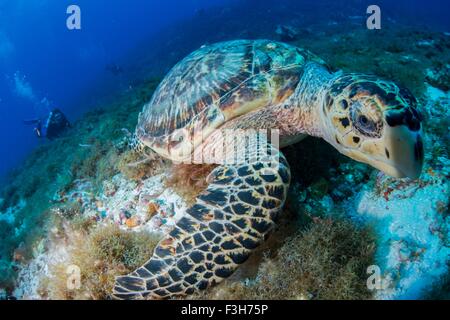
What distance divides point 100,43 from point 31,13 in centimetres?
3116

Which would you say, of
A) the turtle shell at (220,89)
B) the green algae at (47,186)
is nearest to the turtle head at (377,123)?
the turtle shell at (220,89)

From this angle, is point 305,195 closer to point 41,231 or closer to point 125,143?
point 125,143

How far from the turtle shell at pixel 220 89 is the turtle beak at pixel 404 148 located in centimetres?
137

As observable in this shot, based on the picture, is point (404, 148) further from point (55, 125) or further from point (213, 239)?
point (55, 125)

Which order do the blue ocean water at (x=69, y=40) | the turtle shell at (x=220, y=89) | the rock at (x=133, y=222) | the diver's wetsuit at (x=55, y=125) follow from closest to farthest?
the turtle shell at (x=220, y=89) → the rock at (x=133, y=222) → the diver's wetsuit at (x=55, y=125) → the blue ocean water at (x=69, y=40)

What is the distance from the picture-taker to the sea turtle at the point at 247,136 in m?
2.38

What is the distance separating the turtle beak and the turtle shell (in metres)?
1.37

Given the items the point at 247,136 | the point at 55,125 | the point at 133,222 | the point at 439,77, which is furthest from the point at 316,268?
the point at 55,125

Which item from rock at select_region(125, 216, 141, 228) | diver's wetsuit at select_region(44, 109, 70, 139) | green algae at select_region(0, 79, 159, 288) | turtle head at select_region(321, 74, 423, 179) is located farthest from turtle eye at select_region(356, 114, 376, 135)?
diver's wetsuit at select_region(44, 109, 70, 139)

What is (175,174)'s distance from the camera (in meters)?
3.99

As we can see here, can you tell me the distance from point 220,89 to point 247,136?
66 cm

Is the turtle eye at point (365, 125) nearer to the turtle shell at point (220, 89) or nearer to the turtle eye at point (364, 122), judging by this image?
the turtle eye at point (364, 122)

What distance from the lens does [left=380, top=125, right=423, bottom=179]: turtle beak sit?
2191 millimetres

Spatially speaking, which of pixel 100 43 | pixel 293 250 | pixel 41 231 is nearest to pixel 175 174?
pixel 293 250
